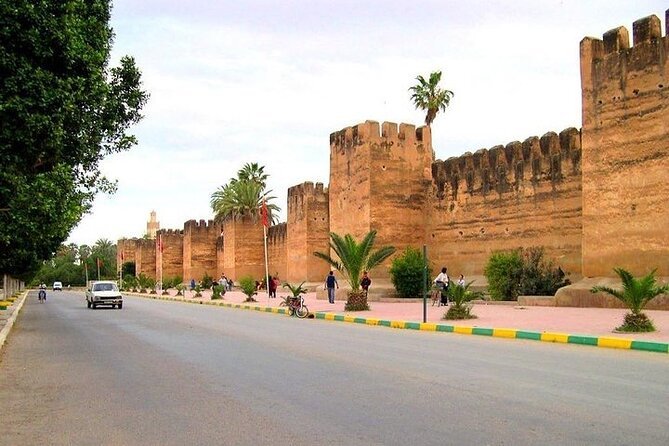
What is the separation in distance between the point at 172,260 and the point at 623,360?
6690 cm

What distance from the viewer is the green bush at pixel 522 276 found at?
24.0 m

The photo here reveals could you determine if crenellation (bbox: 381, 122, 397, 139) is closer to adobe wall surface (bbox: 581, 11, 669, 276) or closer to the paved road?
adobe wall surface (bbox: 581, 11, 669, 276)

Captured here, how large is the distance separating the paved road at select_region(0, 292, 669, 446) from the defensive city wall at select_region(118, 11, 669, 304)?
9783 millimetres

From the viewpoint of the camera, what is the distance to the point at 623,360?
396 inches

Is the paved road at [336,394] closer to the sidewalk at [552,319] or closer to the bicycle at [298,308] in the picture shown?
the sidewalk at [552,319]

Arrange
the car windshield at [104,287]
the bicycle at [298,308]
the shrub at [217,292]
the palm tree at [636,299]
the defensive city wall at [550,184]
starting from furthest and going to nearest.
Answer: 1. the shrub at [217,292]
2. the car windshield at [104,287]
3. the bicycle at [298,308]
4. the defensive city wall at [550,184]
5. the palm tree at [636,299]

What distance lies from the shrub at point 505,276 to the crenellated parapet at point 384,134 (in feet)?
28.8

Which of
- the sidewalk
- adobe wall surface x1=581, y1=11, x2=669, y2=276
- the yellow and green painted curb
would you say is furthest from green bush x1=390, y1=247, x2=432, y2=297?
the yellow and green painted curb

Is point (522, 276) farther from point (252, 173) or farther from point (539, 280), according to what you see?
point (252, 173)

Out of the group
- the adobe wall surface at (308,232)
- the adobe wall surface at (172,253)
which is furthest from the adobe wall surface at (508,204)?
the adobe wall surface at (172,253)

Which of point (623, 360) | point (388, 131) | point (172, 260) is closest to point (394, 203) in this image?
point (388, 131)

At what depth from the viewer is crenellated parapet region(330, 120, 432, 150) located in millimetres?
31578

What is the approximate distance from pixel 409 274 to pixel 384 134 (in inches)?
273

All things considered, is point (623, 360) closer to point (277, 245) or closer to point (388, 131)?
point (388, 131)
